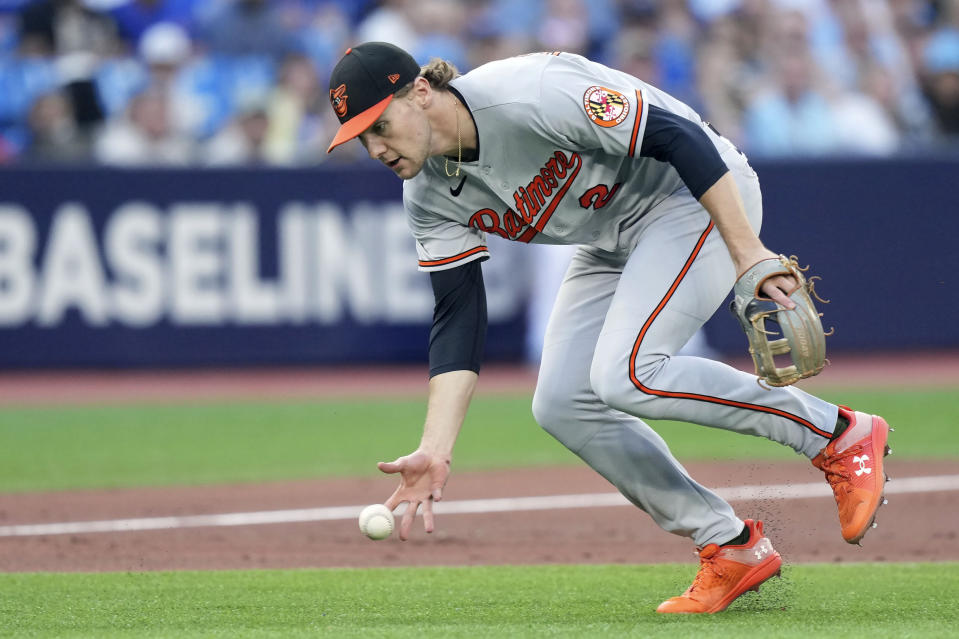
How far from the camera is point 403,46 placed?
13391mm

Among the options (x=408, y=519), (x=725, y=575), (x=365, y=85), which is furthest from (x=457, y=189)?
(x=725, y=575)

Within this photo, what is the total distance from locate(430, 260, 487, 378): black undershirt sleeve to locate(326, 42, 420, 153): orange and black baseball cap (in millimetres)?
726

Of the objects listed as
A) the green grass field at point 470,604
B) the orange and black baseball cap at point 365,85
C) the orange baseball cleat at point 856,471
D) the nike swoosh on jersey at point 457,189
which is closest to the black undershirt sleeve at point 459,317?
the nike swoosh on jersey at point 457,189

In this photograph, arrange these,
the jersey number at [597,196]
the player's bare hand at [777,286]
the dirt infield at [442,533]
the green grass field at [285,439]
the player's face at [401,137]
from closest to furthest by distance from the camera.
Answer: the player's bare hand at [777,286], the player's face at [401,137], the jersey number at [597,196], the dirt infield at [442,533], the green grass field at [285,439]

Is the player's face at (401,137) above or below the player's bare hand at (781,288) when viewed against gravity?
above

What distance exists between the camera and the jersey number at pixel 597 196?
461 cm

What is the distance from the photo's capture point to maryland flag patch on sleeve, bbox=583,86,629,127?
13.9 ft

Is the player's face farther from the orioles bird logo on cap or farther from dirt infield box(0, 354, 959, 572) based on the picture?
dirt infield box(0, 354, 959, 572)

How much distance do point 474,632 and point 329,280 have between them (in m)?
8.16

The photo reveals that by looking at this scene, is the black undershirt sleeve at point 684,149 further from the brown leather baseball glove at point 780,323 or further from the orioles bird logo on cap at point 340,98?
the orioles bird logo on cap at point 340,98

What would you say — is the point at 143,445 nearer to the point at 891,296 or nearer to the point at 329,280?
the point at 329,280

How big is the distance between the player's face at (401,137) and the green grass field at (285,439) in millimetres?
4132

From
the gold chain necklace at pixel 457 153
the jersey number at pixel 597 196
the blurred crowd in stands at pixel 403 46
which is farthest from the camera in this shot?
the blurred crowd in stands at pixel 403 46

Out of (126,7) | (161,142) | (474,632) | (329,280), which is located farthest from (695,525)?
(126,7)
